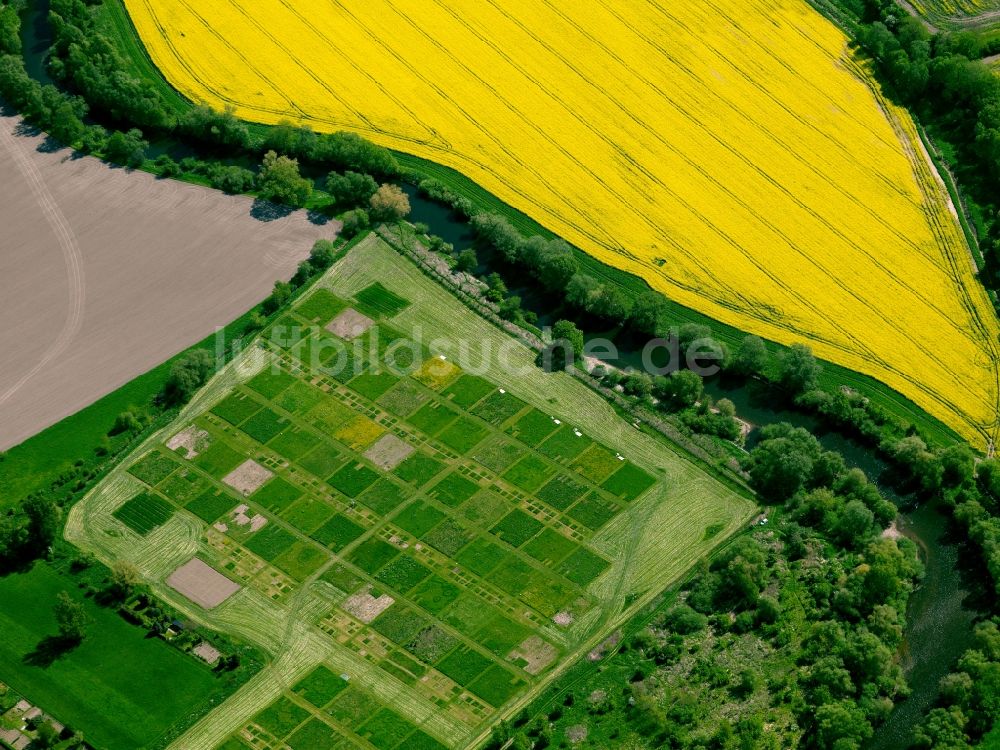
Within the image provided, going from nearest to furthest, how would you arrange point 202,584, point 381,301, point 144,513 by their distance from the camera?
point 202,584, point 144,513, point 381,301

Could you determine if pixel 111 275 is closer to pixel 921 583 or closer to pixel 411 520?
pixel 411 520

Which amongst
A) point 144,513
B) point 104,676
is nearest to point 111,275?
point 144,513

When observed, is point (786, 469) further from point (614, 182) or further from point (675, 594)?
point (614, 182)

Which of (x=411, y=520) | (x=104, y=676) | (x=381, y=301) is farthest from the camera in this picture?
(x=381, y=301)

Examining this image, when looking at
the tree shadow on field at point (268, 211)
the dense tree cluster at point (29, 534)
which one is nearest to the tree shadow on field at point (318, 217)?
the tree shadow on field at point (268, 211)

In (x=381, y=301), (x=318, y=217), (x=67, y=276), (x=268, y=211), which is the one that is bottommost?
(x=67, y=276)

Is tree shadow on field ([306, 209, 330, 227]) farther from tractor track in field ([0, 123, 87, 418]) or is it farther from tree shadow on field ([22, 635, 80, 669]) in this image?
tree shadow on field ([22, 635, 80, 669])
